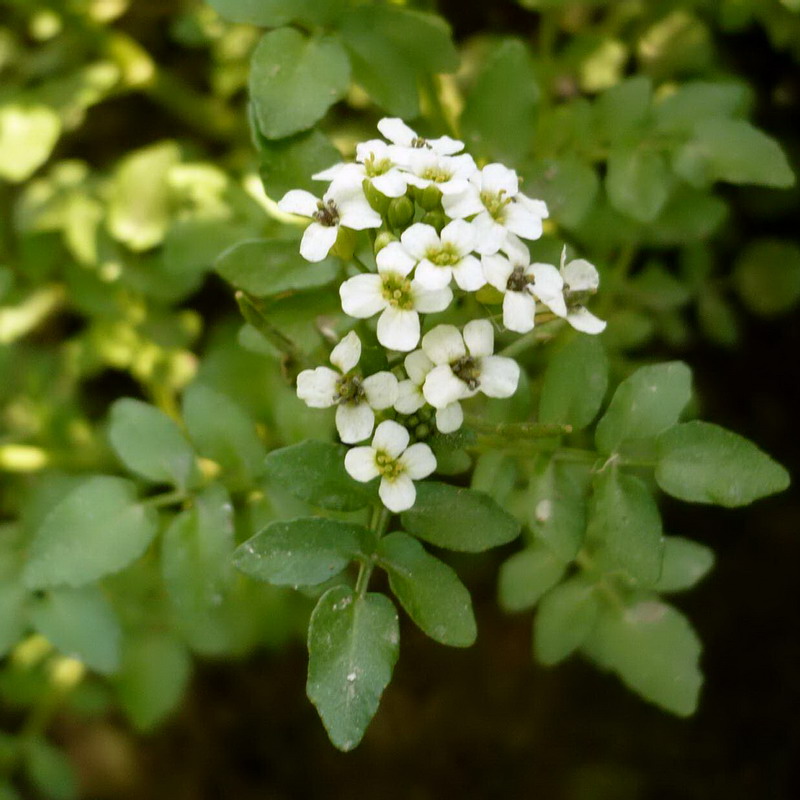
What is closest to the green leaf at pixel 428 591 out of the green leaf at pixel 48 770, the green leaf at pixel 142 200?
the green leaf at pixel 142 200

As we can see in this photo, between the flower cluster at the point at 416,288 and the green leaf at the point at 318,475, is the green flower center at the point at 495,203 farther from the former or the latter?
the green leaf at the point at 318,475

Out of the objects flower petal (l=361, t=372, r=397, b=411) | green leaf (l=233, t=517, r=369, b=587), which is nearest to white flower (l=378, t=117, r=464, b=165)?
flower petal (l=361, t=372, r=397, b=411)

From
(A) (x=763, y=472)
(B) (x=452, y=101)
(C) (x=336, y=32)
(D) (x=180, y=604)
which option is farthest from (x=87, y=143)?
(A) (x=763, y=472)

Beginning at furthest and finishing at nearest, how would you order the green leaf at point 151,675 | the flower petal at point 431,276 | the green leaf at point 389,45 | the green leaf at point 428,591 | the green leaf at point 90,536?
the green leaf at point 151,675 < the green leaf at point 389,45 < the green leaf at point 90,536 < the green leaf at point 428,591 < the flower petal at point 431,276

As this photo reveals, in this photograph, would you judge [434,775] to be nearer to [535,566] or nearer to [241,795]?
[241,795]

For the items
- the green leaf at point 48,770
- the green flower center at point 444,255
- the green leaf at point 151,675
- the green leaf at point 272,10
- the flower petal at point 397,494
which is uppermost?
the green leaf at point 272,10

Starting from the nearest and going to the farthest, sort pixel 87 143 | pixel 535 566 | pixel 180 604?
pixel 180 604 → pixel 535 566 → pixel 87 143
